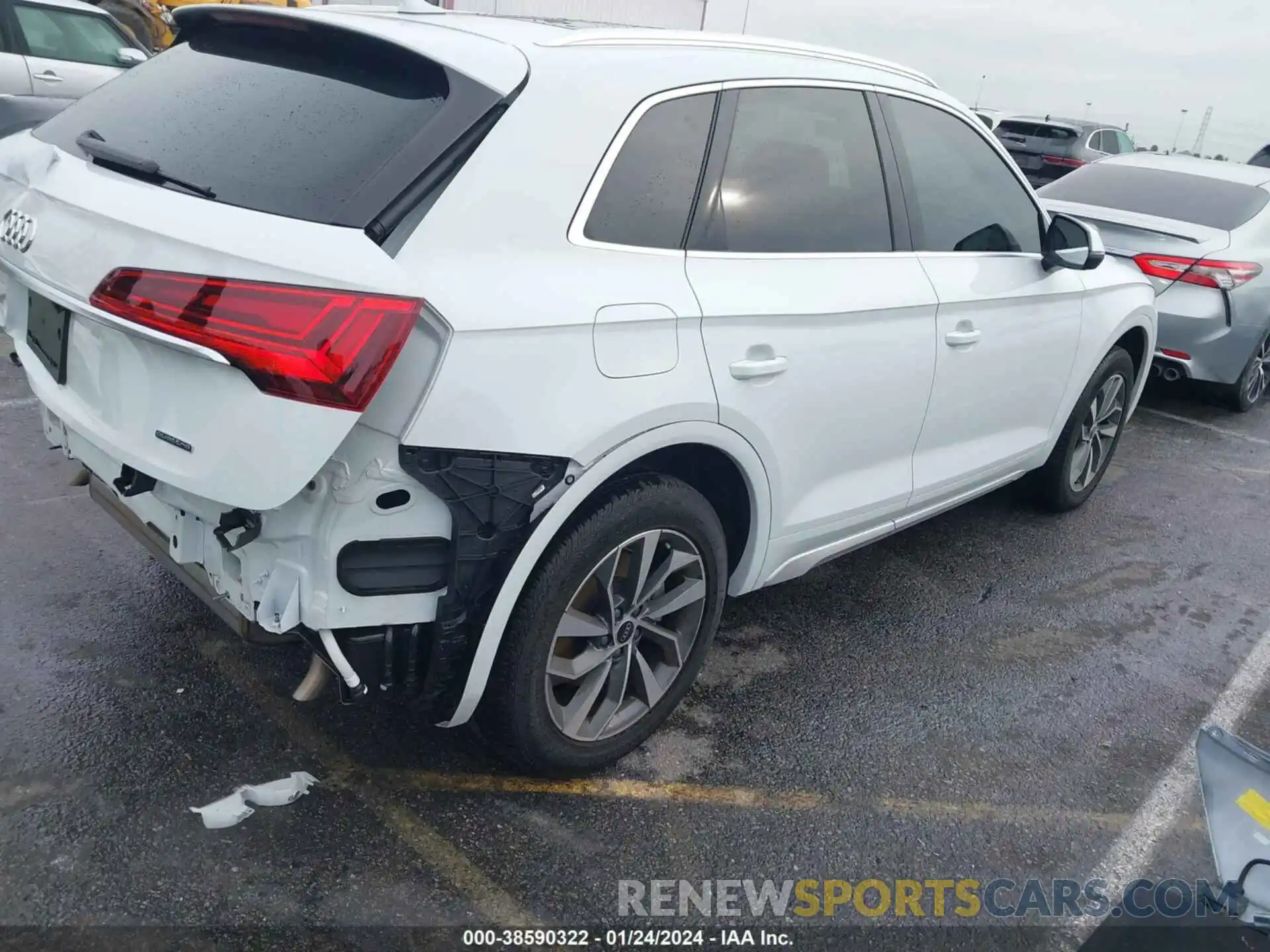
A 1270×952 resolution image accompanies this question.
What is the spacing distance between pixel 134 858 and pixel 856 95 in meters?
2.87

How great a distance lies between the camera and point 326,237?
197 centimetres

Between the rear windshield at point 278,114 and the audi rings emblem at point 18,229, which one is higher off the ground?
the rear windshield at point 278,114

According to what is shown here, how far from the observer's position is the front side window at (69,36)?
8719 millimetres

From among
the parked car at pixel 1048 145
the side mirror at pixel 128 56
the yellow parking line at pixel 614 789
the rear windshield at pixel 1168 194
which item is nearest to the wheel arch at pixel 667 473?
the yellow parking line at pixel 614 789

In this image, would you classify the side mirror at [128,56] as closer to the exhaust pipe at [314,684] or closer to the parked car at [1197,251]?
the parked car at [1197,251]

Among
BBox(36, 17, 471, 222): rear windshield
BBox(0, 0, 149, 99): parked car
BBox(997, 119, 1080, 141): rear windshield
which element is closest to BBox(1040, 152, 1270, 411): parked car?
BBox(36, 17, 471, 222): rear windshield

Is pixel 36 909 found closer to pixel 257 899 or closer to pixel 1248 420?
pixel 257 899

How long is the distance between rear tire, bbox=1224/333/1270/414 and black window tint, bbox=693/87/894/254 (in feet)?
16.0

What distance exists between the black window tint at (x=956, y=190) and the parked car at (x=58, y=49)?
7183 mm

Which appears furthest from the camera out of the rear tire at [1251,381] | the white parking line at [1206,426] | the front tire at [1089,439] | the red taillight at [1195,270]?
the rear tire at [1251,381]

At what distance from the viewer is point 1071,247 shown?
3.94m

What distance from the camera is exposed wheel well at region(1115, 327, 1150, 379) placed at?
482 centimetres

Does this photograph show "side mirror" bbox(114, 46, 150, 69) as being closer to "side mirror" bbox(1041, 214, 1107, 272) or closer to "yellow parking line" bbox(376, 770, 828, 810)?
"side mirror" bbox(1041, 214, 1107, 272)

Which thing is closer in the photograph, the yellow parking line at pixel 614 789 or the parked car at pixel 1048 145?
the yellow parking line at pixel 614 789
